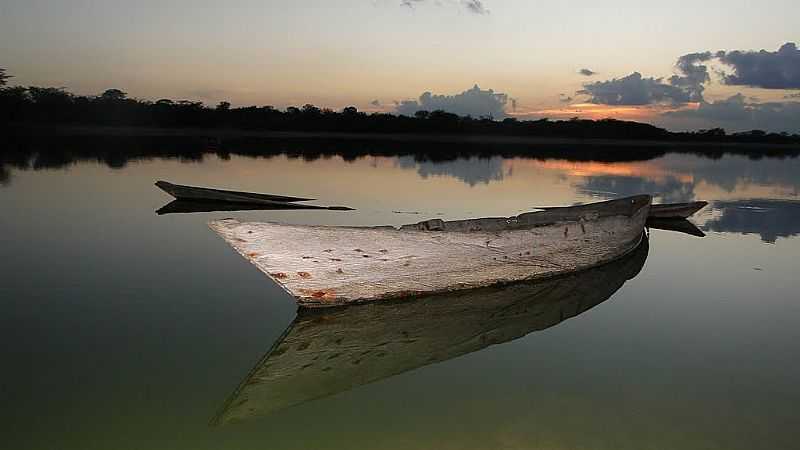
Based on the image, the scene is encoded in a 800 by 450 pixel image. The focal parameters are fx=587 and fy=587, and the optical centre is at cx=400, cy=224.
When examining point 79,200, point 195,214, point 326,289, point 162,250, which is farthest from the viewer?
point 79,200

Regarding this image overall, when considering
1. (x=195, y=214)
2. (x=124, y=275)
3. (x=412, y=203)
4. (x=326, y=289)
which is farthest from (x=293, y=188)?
(x=326, y=289)

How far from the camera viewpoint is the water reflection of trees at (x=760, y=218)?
821cm

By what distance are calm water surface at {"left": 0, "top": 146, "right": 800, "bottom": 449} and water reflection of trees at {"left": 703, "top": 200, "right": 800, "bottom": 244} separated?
150 cm

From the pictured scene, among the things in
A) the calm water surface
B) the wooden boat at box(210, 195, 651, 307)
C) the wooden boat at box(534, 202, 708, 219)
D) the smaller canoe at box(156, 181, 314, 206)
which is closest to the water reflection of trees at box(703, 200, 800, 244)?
the wooden boat at box(534, 202, 708, 219)

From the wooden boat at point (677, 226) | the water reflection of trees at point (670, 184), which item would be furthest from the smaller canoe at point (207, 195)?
the water reflection of trees at point (670, 184)

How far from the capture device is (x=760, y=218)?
9.46 m

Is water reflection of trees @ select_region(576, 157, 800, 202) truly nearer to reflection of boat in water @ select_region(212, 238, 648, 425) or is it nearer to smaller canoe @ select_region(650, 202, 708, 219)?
smaller canoe @ select_region(650, 202, 708, 219)

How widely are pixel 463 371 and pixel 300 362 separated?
34.8 inches

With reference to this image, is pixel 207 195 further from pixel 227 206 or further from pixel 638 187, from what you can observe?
pixel 638 187

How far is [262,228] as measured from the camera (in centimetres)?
365

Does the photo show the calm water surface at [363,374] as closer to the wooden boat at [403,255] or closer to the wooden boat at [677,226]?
the wooden boat at [403,255]

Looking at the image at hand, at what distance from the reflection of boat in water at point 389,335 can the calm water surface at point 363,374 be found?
A: 92 mm

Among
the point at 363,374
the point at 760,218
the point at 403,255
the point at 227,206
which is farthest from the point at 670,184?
the point at 363,374

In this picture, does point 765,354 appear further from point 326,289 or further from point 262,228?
point 262,228
